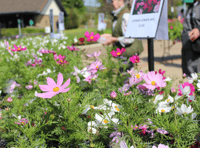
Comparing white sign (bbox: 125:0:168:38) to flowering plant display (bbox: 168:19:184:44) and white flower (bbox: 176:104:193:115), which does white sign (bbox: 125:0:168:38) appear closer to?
white flower (bbox: 176:104:193:115)

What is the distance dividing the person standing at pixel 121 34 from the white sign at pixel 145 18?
2.12 feet

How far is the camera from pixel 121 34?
2916mm

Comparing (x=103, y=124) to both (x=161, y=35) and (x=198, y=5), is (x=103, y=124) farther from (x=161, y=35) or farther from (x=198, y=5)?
(x=198, y=5)

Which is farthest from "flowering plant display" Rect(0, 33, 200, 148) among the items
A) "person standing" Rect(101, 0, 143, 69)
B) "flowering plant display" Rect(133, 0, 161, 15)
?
"person standing" Rect(101, 0, 143, 69)

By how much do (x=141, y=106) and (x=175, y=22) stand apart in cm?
664

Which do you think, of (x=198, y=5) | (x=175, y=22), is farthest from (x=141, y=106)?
(x=175, y=22)

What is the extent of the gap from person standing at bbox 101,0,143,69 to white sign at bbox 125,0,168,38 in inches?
25.5

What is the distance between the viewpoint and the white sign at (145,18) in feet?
6.10

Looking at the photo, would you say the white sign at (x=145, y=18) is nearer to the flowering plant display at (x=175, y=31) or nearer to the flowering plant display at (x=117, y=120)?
the flowering plant display at (x=117, y=120)

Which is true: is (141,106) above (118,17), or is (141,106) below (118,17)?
below

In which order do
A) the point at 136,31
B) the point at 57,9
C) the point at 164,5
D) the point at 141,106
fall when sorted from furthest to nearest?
the point at 57,9 → the point at 136,31 → the point at 164,5 → the point at 141,106

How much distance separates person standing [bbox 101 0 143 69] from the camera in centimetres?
277

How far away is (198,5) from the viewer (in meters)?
2.82

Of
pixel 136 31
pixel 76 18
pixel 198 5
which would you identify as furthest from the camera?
pixel 76 18
